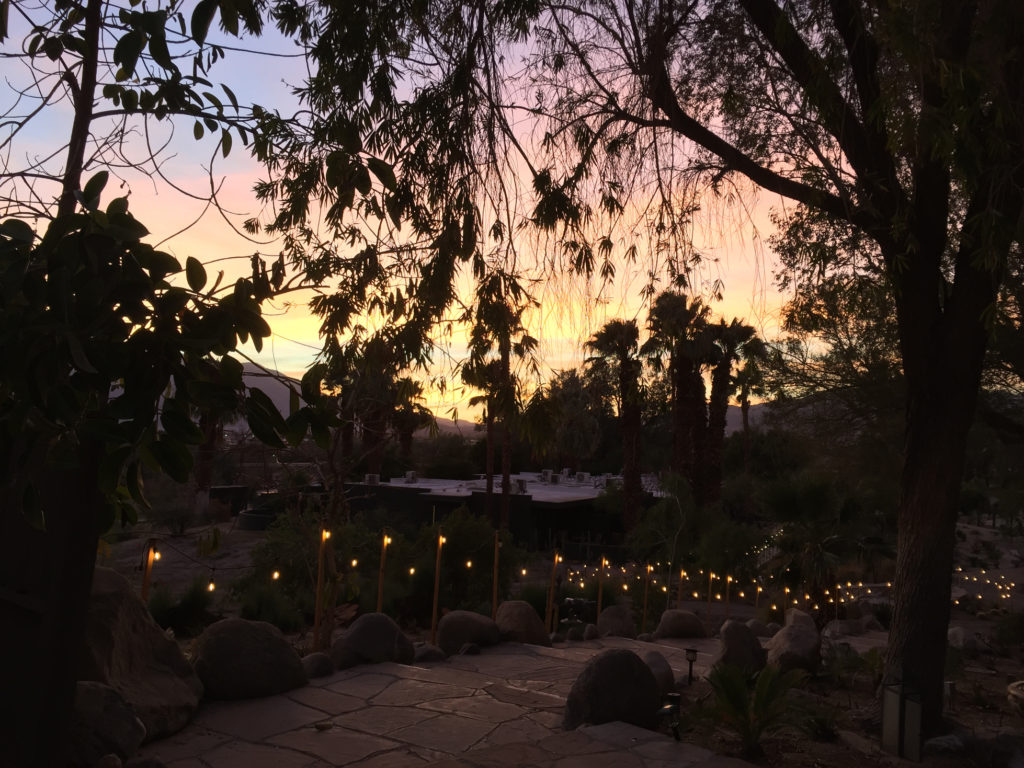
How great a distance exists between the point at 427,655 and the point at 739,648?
308 cm

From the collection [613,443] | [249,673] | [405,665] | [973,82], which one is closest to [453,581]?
[405,665]

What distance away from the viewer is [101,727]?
452cm

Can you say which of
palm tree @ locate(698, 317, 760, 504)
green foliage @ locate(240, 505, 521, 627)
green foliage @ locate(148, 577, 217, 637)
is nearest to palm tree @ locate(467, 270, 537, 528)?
green foliage @ locate(148, 577, 217, 637)

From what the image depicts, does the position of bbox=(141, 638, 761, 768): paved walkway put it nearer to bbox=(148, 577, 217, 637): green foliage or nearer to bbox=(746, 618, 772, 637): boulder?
bbox=(746, 618, 772, 637): boulder

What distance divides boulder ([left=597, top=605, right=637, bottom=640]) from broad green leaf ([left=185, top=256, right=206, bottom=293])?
37.7 feet

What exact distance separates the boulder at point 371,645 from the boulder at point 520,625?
6.70 ft

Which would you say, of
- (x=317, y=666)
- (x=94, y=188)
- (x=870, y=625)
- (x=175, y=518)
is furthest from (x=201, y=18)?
(x=175, y=518)

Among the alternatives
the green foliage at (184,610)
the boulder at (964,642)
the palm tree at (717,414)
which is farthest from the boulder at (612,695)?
the palm tree at (717,414)

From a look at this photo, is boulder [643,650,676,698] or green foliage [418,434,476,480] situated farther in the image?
green foliage [418,434,476,480]

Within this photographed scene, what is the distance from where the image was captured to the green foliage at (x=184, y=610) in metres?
13.3

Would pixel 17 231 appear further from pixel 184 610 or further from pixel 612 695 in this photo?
pixel 184 610

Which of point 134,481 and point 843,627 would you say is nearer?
point 134,481

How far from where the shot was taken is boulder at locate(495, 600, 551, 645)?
9.82 meters

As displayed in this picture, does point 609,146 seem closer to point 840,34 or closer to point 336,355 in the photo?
point 840,34
